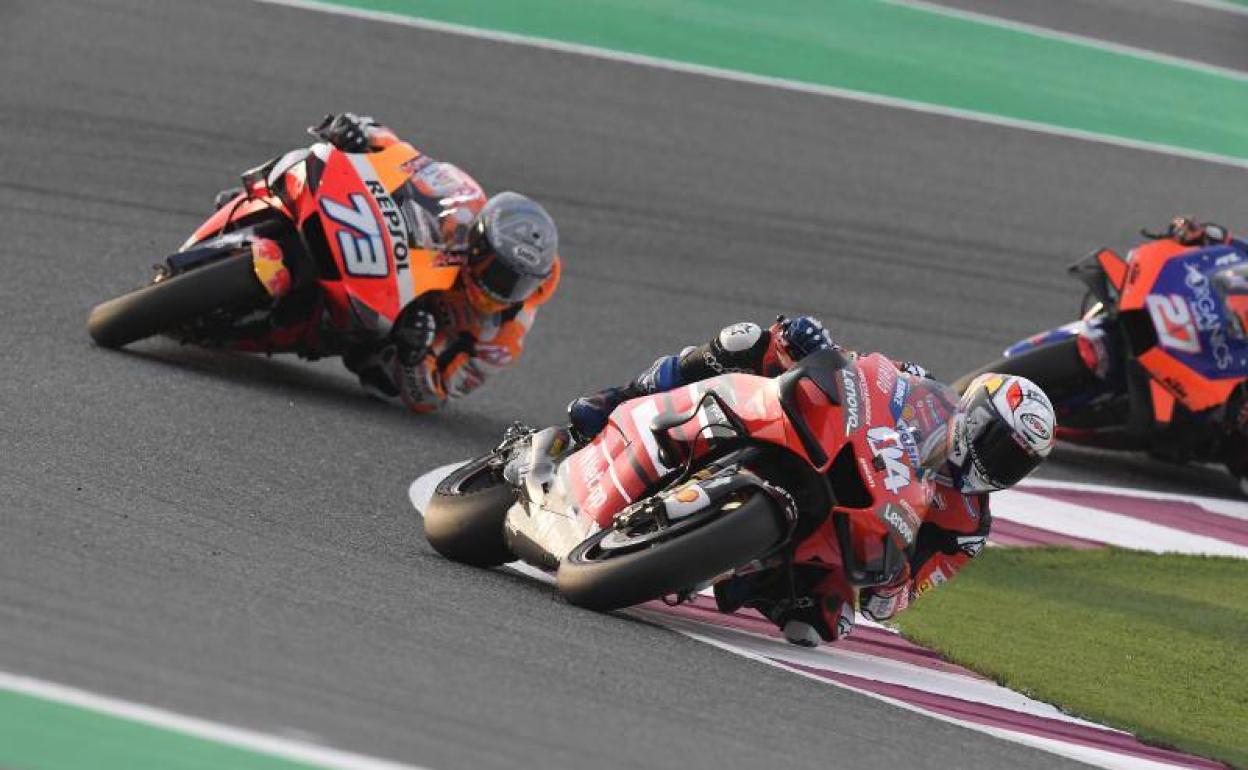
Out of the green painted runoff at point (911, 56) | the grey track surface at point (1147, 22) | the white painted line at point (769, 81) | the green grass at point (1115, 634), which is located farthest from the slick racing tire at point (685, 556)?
the grey track surface at point (1147, 22)

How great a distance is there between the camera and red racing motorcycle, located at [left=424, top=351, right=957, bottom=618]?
7098mm

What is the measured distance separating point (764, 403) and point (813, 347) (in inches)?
27.0

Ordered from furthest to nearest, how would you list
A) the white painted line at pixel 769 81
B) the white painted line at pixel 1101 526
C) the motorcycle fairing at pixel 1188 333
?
the white painted line at pixel 769 81 → the motorcycle fairing at pixel 1188 333 → the white painted line at pixel 1101 526

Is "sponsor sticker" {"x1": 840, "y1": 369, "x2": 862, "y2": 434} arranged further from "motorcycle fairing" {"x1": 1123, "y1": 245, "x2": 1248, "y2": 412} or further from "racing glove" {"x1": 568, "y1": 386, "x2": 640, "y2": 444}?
"motorcycle fairing" {"x1": 1123, "y1": 245, "x2": 1248, "y2": 412}

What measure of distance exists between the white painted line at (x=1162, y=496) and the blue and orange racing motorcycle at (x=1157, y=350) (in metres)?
0.31

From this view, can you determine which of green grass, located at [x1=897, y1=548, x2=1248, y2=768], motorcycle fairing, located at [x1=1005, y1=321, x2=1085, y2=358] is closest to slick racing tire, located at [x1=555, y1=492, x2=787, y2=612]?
green grass, located at [x1=897, y1=548, x2=1248, y2=768]

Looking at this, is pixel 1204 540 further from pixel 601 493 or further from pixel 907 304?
pixel 601 493

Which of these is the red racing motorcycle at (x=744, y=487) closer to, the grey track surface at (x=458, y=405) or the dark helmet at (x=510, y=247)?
the grey track surface at (x=458, y=405)

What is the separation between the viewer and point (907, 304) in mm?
15133

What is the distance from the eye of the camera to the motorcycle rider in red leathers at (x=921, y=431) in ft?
25.0

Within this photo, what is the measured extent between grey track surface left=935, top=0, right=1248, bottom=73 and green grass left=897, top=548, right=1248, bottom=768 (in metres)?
9.26

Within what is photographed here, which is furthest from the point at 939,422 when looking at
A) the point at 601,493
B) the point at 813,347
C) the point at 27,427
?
the point at 27,427

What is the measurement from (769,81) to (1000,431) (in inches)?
412

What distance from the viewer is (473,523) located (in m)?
8.24
